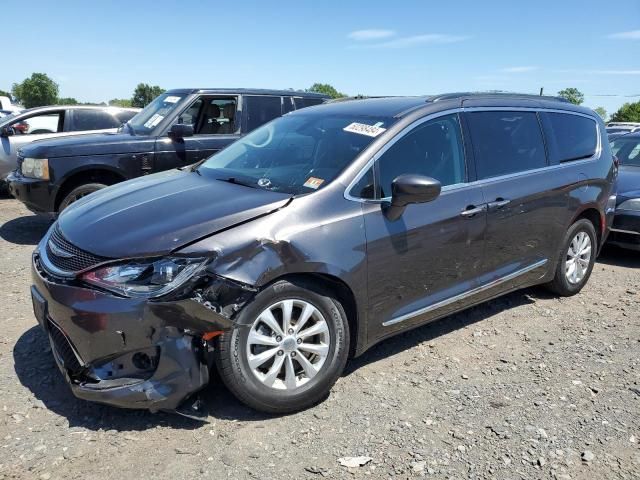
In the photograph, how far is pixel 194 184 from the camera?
3656mm

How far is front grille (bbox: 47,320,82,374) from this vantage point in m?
2.89

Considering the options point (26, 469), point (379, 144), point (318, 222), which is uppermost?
point (379, 144)

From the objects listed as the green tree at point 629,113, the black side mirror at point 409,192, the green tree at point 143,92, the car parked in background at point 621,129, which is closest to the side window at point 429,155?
the black side mirror at point 409,192

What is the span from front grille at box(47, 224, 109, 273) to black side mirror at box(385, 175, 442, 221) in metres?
1.66

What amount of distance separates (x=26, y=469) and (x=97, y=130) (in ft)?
24.6

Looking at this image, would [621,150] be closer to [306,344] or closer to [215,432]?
[306,344]

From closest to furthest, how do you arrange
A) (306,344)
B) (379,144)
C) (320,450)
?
(320,450), (306,344), (379,144)

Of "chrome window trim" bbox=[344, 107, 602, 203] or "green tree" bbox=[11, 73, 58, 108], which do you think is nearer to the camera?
"chrome window trim" bbox=[344, 107, 602, 203]

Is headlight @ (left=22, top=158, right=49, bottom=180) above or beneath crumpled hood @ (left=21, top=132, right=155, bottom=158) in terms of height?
beneath

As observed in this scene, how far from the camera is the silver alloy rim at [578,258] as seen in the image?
5.01m

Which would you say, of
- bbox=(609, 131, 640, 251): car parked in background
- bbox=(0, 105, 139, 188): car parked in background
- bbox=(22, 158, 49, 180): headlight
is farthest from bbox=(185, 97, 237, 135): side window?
bbox=(609, 131, 640, 251): car parked in background

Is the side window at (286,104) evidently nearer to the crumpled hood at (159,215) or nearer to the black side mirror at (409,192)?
the crumpled hood at (159,215)

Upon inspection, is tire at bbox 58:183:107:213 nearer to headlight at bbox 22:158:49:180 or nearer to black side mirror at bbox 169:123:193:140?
headlight at bbox 22:158:49:180

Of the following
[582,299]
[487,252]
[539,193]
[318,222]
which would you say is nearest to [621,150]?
[582,299]
